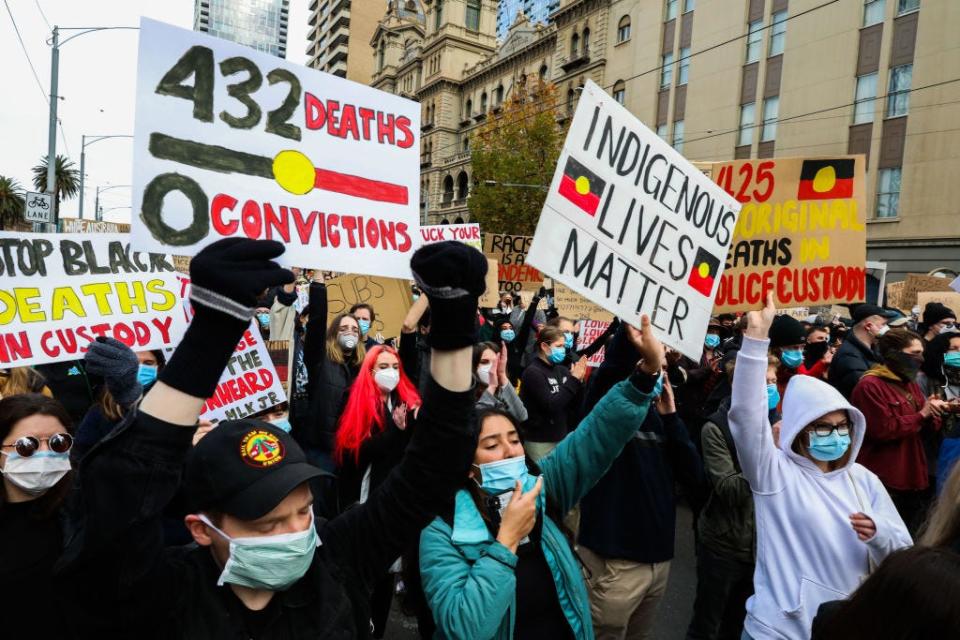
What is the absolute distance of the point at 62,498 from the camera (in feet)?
7.50

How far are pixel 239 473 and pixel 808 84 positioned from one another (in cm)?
2961

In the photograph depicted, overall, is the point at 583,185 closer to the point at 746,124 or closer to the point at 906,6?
the point at 906,6

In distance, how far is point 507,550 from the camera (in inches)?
81.0

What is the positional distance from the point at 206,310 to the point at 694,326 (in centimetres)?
233

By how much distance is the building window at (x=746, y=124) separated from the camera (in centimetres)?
2825

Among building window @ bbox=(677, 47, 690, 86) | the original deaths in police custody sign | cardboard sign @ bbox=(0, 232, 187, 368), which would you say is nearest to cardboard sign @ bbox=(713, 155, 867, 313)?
the original deaths in police custody sign

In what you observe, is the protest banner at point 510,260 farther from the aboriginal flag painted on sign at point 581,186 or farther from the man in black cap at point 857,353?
the aboriginal flag painted on sign at point 581,186

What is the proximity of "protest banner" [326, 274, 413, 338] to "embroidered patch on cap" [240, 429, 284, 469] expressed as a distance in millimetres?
4961

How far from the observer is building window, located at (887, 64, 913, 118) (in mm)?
22875

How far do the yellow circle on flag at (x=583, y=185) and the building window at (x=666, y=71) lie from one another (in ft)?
110

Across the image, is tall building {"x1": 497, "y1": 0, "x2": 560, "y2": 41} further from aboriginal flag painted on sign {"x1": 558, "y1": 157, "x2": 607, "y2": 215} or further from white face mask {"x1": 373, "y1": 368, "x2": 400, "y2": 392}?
aboriginal flag painted on sign {"x1": 558, "y1": 157, "x2": 607, "y2": 215}

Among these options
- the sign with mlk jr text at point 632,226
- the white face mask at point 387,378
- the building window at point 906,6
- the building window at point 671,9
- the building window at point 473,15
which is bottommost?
the white face mask at point 387,378

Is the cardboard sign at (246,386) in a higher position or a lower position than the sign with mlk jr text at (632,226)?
lower

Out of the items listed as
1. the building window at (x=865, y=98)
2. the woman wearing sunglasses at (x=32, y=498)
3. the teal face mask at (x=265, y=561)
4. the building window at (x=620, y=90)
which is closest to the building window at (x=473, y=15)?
the building window at (x=620, y=90)
